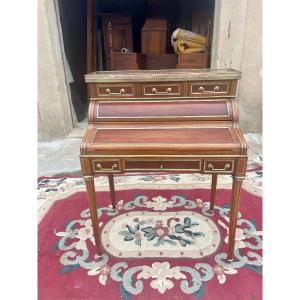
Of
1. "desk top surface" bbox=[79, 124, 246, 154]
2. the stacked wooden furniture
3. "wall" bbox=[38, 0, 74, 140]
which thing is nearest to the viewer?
"desk top surface" bbox=[79, 124, 246, 154]

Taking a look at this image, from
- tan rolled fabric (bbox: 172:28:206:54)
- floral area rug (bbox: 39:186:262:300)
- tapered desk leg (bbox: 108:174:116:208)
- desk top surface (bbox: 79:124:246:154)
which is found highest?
tan rolled fabric (bbox: 172:28:206:54)

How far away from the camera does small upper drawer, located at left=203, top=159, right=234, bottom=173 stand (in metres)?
1.77

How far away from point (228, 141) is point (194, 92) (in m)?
0.45

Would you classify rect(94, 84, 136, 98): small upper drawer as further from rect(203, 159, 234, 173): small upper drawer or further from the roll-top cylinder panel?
rect(203, 159, 234, 173): small upper drawer

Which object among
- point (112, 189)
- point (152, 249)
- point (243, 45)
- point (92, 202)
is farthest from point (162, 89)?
point (243, 45)

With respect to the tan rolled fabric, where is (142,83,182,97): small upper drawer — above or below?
below

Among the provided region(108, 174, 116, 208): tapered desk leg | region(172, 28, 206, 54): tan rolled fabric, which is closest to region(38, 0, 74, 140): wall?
region(172, 28, 206, 54): tan rolled fabric

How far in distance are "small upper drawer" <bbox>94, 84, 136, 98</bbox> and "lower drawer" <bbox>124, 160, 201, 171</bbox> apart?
52 cm

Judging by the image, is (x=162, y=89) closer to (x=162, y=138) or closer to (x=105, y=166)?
(x=162, y=138)

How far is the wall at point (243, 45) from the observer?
3650 mm

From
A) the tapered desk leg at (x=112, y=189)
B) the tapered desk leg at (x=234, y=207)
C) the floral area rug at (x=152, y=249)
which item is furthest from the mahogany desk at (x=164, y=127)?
the tapered desk leg at (x=112, y=189)

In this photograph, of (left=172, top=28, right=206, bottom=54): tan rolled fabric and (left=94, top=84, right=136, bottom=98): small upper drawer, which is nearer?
(left=94, top=84, right=136, bottom=98): small upper drawer

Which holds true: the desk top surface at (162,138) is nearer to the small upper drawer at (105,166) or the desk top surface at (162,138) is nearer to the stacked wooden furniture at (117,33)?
the small upper drawer at (105,166)

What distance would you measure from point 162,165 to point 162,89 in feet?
1.83
